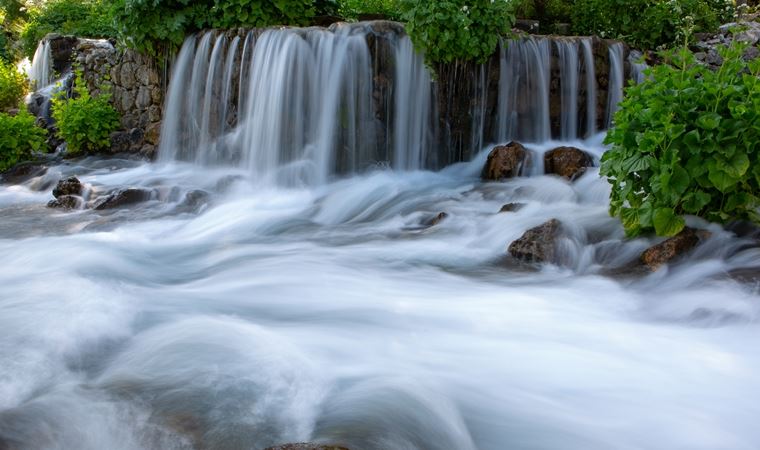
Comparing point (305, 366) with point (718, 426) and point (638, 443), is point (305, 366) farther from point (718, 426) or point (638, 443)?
point (718, 426)

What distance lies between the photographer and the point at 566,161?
7.64 meters

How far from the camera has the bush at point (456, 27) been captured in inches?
311

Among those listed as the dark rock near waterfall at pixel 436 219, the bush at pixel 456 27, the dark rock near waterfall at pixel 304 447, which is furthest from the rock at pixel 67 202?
the dark rock near waterfall at pixel 304 447

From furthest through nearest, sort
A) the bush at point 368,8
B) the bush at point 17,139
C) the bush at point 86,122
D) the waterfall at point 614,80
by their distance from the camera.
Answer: the bush at point 368,8 → the bush at point 86,122 → the bush at point 17,139 → the waterfall at point 614,80

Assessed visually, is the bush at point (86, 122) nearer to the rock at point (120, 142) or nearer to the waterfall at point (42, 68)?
the rock at point (120, 142)

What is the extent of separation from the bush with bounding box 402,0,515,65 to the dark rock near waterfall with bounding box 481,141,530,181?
3.86ft

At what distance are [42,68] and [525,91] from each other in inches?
360

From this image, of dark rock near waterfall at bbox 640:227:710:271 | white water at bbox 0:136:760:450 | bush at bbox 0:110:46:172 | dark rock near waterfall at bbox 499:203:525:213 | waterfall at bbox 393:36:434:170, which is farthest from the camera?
bush at bbox 0:110:46:172

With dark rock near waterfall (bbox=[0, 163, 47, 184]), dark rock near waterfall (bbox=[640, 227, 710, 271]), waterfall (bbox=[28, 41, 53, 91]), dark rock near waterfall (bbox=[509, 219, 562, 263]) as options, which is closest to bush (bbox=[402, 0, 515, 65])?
dark rock near waterfall (bbox=[509, 219, 562, 263])

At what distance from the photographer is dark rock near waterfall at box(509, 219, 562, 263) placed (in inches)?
199

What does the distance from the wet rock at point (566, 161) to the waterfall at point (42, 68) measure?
31.1 ft

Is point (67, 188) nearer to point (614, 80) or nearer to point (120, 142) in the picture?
point (120, 142)

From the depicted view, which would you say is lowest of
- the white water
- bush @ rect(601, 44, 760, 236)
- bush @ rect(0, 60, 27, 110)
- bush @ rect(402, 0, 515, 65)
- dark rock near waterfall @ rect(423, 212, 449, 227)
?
the white water

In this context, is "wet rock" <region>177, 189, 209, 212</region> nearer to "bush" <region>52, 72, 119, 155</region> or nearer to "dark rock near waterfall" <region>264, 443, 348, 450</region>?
"bush" <region>52, 72, 119, 155</region>
